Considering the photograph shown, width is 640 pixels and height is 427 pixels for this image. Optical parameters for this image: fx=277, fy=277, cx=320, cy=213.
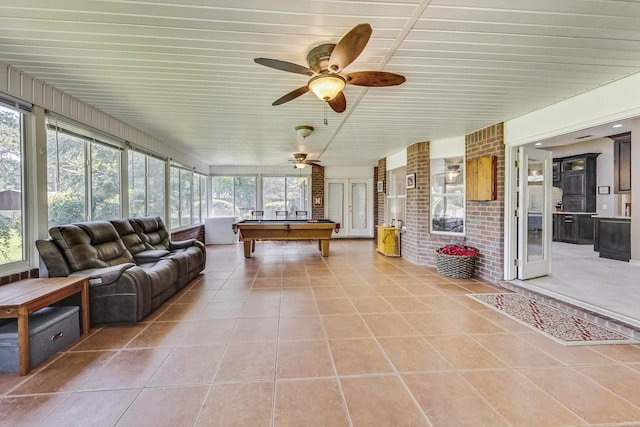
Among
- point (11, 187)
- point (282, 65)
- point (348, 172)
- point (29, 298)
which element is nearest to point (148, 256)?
point (11, 187)

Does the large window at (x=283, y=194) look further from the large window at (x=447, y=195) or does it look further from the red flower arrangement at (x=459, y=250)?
the red flower arrangement at (x=459, y=250)

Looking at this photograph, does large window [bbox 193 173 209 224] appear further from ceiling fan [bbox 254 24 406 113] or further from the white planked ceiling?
ceiling fan [bbox 254 24 406 113]

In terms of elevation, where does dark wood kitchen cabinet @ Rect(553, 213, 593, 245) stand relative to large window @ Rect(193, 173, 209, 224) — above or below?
below

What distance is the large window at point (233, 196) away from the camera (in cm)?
905

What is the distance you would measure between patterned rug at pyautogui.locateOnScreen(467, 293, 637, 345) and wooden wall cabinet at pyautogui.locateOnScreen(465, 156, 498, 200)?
152 centimetres

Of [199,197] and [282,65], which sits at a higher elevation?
[282,65]

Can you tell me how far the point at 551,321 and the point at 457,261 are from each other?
5.29ft

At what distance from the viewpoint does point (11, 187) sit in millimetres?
2598

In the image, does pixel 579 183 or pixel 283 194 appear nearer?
pixel 579 183

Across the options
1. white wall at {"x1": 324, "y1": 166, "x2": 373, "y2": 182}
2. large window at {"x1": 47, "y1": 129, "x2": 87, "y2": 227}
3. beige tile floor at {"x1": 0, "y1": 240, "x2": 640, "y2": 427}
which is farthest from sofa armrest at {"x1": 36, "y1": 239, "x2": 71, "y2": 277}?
white wall at {"x1": 324, "y1": 166, "x2": 373, "y2": 182}

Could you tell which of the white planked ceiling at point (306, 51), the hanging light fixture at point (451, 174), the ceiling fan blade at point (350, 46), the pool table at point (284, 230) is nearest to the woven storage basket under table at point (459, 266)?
the hanging light fixture at point (451, 174)

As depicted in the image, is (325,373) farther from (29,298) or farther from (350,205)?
(350,205)

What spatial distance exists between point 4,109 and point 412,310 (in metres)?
4.46

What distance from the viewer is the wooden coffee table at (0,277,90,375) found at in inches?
76.3
